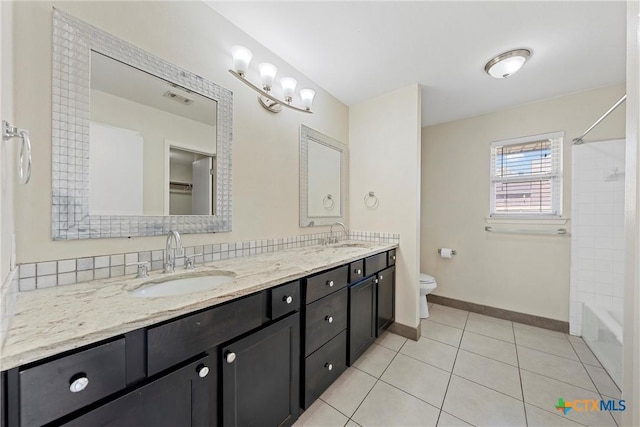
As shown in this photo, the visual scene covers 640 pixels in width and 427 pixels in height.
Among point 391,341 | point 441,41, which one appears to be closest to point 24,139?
point 441,41

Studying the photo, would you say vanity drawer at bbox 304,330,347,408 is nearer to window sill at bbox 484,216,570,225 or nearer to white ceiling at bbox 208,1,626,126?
white ceiling at bbox 208,1,626,126

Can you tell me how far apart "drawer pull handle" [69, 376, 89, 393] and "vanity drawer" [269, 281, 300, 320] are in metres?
0.61

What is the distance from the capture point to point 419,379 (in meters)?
1.67

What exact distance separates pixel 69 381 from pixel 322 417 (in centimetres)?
127

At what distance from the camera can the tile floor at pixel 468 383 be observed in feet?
4.45

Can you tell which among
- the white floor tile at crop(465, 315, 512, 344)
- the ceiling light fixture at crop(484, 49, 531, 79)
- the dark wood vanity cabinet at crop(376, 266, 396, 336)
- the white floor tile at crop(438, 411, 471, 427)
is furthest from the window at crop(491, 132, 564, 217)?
the white floor tile at crop(438, 411, 471, 427)

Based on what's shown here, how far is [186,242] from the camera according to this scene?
1.33 m

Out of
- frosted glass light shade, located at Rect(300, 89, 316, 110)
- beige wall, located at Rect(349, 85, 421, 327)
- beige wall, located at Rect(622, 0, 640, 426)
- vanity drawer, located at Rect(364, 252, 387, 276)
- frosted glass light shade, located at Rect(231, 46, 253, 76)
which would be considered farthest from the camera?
beige wall, located at Rect(349, 85, 421, 327)

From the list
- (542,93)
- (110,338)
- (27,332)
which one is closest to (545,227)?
(542,93)

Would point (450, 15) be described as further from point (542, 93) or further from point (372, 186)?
point (542, 93)

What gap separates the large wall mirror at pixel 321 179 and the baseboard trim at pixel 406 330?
1195mm

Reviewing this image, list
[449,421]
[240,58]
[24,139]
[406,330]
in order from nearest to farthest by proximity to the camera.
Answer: [24,139], [449,421], [240,58], [406,330]

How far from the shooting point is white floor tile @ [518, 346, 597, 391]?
1.64 metres

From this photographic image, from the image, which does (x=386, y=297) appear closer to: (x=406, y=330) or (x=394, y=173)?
(x=406, y=330)
